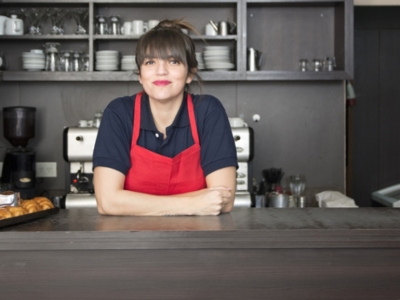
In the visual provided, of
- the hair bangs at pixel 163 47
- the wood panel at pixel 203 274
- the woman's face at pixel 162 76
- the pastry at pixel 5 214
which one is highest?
the hair bangs at pixel 163 47

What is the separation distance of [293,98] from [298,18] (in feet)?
1.67

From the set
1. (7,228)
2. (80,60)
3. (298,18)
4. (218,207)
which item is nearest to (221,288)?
(218,207)

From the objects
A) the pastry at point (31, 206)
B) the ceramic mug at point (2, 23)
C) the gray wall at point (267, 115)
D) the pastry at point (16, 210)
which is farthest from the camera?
the gray wall at point (267, 115)

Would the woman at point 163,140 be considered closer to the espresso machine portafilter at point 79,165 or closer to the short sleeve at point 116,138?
the short sleeve at point 116,138

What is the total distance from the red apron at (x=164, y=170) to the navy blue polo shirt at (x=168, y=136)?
0.7 inches

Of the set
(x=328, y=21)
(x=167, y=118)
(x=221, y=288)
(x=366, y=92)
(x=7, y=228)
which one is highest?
(x=328, y=21)

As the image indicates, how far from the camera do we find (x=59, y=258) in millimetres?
1432

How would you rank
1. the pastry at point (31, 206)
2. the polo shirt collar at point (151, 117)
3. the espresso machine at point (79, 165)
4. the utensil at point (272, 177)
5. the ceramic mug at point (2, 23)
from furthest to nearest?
the utensil at point (272, 177) < the ceramic mug at point (2, 23) < the espresso machine at point (79, 165) < the polo shirt collar at point (151, 117) < the pastry at point (31, 206)

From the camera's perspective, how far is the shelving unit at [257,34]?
358 centimetres

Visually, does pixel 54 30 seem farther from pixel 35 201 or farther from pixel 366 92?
pixel 366 92

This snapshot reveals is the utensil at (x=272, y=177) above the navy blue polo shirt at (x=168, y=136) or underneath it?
underneath

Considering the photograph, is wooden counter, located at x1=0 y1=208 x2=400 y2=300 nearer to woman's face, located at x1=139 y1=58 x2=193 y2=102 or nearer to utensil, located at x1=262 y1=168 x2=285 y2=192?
woman's face, located at x1=139 y1=58 x2=193 y2=102

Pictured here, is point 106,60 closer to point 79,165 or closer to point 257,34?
point 79,165

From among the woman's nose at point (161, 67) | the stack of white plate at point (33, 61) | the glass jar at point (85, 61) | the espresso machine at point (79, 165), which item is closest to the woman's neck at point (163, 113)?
the woman's nose at point (161, 67)
